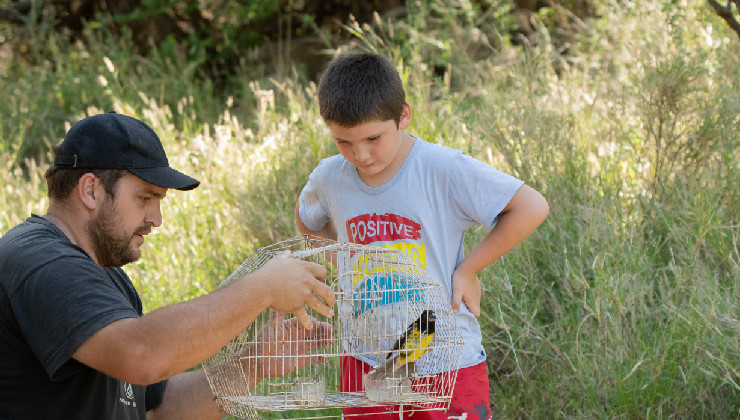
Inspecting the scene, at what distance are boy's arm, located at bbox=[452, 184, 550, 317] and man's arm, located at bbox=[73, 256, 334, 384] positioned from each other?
1.87ft

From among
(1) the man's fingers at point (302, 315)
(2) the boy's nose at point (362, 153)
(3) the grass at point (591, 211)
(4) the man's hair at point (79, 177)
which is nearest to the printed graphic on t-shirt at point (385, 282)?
(2) the boy's nose at point (362, 153)

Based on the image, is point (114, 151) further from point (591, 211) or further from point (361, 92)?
point (591, 211)

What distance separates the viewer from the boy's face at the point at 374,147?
2.61 m

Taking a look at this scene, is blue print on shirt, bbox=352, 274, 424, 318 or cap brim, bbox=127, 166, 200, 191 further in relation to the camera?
blue print on shirt, bbox=352, 274, 424, 318

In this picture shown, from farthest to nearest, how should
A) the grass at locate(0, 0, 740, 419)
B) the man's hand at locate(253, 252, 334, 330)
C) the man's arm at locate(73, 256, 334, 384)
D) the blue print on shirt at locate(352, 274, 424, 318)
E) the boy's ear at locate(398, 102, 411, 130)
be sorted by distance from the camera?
1. the grass at locate(0, 0, 740, 419)
2. the boy's ear at locate(398, 102, 411, 130)
3. the blue print on shirt at locate(352, 274, 424, 318)
4. the man's hand at locate(253, 252, 334, 330)
5. the man's arm at locate(73, 256, 334, 384)

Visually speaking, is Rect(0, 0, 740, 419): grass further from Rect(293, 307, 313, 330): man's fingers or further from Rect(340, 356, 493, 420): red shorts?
Rect(293, 307, 313, 330): man's fingers

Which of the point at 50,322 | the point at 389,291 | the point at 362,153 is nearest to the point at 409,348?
the point at 389,291

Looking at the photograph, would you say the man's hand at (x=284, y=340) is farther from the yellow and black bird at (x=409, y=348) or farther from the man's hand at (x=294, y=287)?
the man's hand at (x=294, y=287)

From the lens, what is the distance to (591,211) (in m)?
4.05

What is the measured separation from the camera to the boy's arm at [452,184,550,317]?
2570 mm

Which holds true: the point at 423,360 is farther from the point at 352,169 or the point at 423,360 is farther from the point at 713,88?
the point at 713,88

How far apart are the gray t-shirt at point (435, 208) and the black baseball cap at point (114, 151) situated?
0.64 meters

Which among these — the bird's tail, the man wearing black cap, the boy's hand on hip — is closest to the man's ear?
the man wearing black cap

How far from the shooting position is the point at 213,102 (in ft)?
29.6
